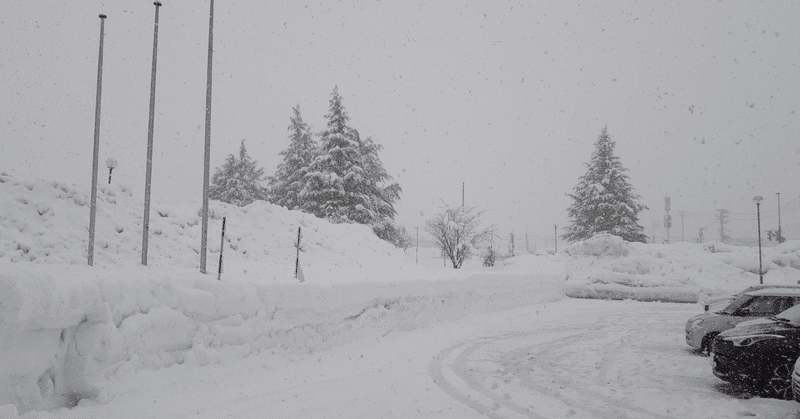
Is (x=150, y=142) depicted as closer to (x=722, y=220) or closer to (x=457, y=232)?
(x=457, y=232)

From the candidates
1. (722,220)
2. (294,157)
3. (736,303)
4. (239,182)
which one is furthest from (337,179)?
(722,220)

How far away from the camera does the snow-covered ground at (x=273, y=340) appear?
574 centimetres

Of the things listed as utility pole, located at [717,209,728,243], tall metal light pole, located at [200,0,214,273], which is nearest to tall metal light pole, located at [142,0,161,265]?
tall metal light pole, located at [200,0,214,273]

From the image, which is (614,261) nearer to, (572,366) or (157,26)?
(572,366)

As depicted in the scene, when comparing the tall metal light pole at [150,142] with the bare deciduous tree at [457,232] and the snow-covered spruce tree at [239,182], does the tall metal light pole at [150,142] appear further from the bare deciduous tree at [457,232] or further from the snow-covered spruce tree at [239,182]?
the snow-covered spruce tree at [239,182]

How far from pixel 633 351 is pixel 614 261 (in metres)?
22.1

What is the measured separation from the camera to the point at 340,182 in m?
34.7

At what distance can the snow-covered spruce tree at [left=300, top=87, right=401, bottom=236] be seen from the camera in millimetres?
34719

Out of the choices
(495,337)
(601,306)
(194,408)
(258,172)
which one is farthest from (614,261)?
(258,172)

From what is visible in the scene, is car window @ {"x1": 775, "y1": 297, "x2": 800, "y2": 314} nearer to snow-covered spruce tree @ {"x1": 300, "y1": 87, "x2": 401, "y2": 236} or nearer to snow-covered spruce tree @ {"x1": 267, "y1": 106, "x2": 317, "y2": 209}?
snow-covered spruce tree @ {"x1": 300, "y1": 87, "x2": 401, "y2": 236}

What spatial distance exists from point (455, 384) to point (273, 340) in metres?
3.38

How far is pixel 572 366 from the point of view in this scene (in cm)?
925

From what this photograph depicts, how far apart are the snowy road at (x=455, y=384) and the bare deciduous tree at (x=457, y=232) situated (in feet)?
71.2

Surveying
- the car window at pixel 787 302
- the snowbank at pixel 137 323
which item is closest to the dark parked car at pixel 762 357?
the car window at pixel 787 302
